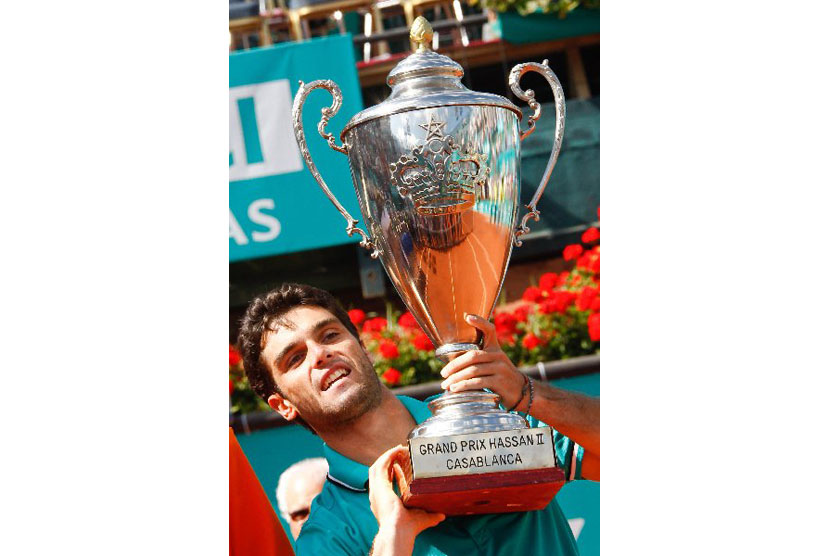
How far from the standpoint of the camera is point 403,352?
9.77 feet

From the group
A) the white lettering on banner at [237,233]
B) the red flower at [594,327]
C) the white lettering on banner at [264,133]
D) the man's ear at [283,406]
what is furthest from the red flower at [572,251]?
the man's ear at [283,406]

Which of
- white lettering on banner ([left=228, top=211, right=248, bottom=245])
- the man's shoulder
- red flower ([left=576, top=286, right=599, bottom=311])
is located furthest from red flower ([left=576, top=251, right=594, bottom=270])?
the man's shoulder

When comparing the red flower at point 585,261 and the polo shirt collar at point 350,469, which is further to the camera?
the red flower at point 585,261

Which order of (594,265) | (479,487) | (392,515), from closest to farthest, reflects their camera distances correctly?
(479,487) → (392,515) → (594,265)

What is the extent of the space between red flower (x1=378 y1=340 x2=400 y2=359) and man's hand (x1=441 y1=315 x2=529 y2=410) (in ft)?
3.25

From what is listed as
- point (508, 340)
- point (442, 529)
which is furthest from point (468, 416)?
point (508, 340)

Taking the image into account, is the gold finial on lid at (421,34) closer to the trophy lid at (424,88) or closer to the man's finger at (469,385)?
the trophy lid at (424,88)

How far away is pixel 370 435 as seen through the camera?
222cm

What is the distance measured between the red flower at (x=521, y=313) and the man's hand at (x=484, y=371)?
3.60 feet

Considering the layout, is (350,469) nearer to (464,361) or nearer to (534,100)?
(464,361)

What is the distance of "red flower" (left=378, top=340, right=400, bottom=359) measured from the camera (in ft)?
9.68

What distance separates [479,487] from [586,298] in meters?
1.42

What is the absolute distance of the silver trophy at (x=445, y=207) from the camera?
1.80 meters

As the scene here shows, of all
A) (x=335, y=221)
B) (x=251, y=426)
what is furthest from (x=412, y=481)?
(x=335, y=221)
